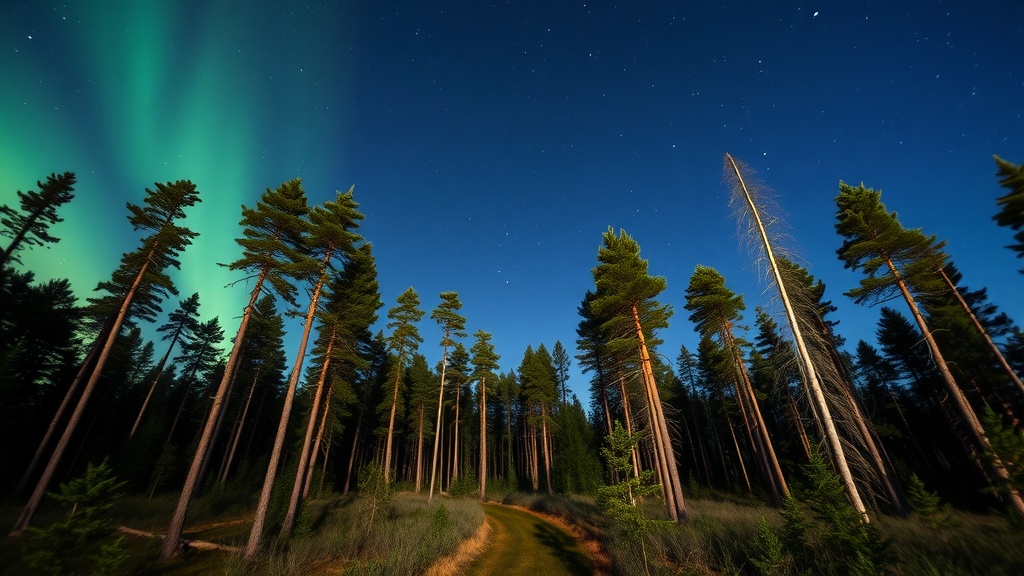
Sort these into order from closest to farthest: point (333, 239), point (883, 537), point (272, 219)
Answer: point (883, 537) < point (272, 219) < point (333, 239)

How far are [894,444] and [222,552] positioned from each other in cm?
5456

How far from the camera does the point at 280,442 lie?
12109 millimetres

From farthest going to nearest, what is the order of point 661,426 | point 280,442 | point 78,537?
point 661,426 → point 280,442 → point 78,537

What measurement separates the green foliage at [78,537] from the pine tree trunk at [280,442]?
13.1 feet

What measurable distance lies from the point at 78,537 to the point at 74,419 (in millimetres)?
13438

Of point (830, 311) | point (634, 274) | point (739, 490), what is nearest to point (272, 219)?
point (634, 274)

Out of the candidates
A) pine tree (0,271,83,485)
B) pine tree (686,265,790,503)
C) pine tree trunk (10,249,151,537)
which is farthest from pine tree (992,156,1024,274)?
pine tree (0,271,83,485)

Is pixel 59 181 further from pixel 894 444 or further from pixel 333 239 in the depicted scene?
pixel 894 444

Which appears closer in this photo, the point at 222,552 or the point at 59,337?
the point at 222,552

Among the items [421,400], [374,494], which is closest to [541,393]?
[421,400]

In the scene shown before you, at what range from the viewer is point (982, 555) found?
5715 mm

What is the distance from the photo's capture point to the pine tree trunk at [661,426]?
1352 centimetres

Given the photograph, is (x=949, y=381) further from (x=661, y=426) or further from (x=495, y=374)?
(x=495, y=374)

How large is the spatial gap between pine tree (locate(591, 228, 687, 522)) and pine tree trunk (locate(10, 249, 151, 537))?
2451 centimetres
